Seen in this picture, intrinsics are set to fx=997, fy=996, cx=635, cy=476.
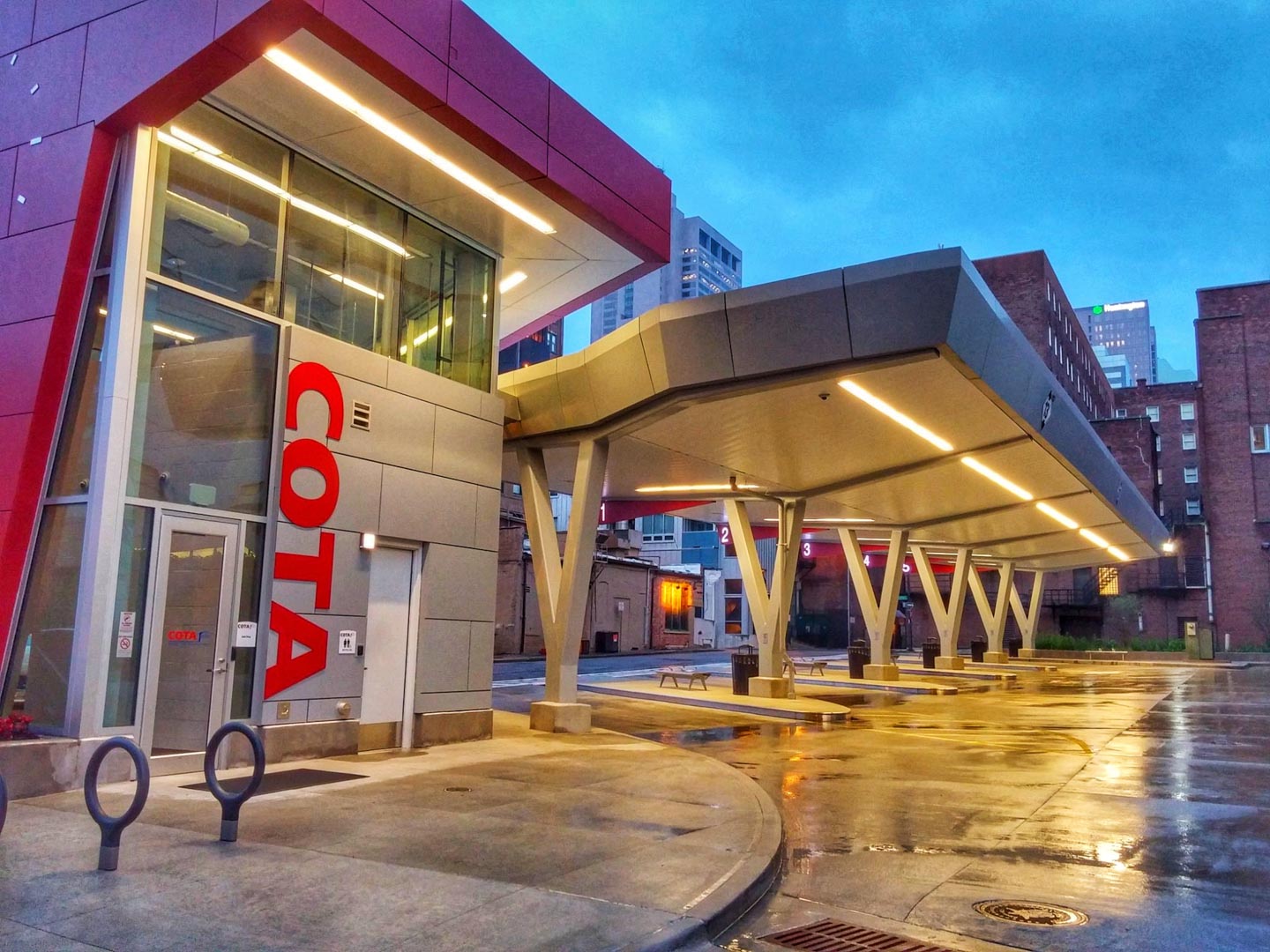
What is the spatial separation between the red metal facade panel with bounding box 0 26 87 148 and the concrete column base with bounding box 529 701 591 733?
35.3ft

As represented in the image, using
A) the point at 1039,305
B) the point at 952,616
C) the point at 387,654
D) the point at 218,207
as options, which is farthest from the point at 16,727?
the point at 1039,305

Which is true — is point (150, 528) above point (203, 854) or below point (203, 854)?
above

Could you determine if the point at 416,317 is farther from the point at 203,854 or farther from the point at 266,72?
the point at 203,854

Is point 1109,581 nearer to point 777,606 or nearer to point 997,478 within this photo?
point 997,478

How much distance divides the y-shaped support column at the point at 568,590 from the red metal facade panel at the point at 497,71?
6093 mm

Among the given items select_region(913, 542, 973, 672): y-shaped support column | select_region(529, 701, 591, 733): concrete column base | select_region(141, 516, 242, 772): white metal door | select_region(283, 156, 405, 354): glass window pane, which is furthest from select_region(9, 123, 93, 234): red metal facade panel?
select_region(913, 542, 973, 672): y-shaped support column

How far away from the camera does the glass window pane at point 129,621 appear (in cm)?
1005

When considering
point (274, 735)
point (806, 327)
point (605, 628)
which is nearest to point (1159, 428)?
point (605, 628)

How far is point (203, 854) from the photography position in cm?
709

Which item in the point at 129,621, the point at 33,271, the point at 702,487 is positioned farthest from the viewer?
the point at 702,487

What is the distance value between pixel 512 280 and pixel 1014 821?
1176 centimetres

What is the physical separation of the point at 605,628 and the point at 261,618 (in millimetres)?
46002

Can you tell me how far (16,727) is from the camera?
31.4 ft

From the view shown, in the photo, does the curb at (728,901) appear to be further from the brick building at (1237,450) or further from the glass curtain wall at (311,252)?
the brick building at (1237,450)
